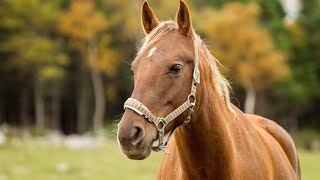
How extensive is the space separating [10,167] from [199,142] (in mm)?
11196

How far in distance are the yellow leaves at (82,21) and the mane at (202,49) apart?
99.1ft

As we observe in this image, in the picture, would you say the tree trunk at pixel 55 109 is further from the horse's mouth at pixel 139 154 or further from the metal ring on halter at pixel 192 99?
the horse's mouth at pixel 139 154

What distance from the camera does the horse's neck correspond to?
4023 mm

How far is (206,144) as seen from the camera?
409 cm

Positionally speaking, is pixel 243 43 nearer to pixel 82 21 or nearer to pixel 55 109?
pixel 82 21

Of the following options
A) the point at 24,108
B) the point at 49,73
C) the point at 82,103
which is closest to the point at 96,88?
the point at 82,103

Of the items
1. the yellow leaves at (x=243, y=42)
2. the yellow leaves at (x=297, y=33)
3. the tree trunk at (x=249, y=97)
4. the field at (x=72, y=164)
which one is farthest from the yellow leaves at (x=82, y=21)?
the field at (x=72, y=164)

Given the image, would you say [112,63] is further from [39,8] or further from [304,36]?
[304,36]

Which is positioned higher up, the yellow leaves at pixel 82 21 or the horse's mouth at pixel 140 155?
the yellow leaves at pixel 82 21

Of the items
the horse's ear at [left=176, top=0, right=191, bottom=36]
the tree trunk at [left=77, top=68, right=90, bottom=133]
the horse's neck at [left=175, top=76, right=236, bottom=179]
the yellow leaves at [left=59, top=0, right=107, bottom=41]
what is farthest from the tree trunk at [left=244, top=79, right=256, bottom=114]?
the horse's ear at [left=176, top=0, right=191, bottom=36]

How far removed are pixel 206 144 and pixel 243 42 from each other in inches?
1157

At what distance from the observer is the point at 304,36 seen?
3697 centimetres

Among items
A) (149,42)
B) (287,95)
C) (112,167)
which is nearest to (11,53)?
(287,95)

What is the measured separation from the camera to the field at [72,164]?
1334 cm
